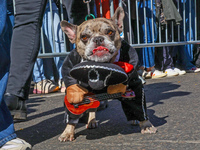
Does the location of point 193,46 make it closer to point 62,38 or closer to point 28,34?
point 62,38

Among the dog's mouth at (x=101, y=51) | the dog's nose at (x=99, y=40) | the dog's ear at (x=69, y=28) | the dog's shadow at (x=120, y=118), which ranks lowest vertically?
the dog's shadow at (x=120, y=118)

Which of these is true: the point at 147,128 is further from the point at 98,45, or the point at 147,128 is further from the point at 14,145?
the point at 14,145

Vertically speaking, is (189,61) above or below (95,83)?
below

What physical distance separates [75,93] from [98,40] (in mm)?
428

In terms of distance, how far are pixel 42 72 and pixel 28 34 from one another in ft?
8.23

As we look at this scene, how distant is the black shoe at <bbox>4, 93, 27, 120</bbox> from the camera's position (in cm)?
263

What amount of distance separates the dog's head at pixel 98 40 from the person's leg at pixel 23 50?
430mm

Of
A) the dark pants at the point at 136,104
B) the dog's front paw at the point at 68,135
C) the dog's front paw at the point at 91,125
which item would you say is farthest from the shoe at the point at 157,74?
the dog's front paw at the point at 68,135

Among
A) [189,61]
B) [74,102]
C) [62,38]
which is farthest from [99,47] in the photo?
[189,61]

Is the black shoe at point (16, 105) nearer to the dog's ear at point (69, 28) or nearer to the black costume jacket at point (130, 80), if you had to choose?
the black costume jacket at point (130, 80)

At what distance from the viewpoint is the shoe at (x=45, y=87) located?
192 inches

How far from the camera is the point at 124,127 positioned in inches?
102

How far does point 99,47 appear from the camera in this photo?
2260 millimetres

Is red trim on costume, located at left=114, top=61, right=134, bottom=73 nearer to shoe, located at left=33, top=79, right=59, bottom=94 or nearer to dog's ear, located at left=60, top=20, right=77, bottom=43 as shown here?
dog's ear, located at left=60, top=20, right=77, bottom=43
